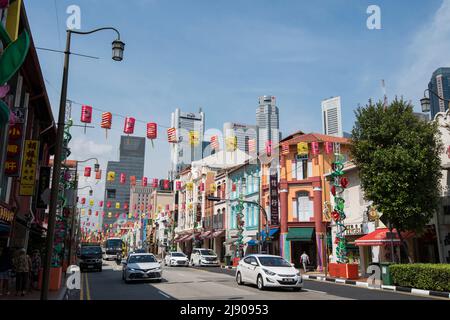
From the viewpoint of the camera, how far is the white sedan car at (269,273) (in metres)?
15.8

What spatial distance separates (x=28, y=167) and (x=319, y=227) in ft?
81.7

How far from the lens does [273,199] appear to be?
3919 cm

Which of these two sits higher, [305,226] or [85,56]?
[85,56]

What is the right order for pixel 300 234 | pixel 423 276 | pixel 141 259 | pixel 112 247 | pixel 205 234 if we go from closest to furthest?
1. pixel 423 276
2. pixel 141 259
3. pixel 300 234
4. pixel 205 234
5. pixel 112 247

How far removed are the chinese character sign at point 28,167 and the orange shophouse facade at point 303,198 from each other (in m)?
21.7

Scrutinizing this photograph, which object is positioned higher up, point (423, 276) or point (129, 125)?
point (129, 125)

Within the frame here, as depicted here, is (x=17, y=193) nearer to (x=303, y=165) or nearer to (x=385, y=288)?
(x=385, y=288)

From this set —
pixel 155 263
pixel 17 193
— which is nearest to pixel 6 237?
pixel 17 193

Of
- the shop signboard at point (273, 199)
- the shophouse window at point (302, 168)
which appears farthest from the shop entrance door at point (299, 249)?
the shophouse window at point (302, 168)

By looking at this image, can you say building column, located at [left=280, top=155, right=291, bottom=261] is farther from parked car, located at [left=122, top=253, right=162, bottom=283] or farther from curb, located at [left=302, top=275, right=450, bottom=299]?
parked car, located at [left=122, top=253, right=162, bottom=283]

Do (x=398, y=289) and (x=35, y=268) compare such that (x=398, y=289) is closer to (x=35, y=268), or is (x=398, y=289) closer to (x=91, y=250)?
(x=35, y=268)

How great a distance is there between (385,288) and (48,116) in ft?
73.8

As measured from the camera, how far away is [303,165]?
1517 inches

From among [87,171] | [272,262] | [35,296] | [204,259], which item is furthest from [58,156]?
[204,259]
